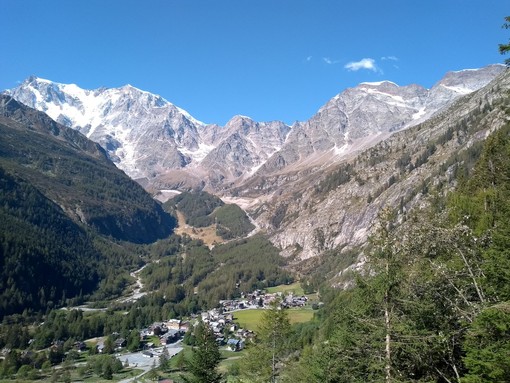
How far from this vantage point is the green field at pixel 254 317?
489 feet

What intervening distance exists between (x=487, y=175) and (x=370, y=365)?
42.4 meters

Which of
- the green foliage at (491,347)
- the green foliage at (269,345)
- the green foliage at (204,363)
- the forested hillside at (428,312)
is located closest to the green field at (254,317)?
the green foliage at (269,345)

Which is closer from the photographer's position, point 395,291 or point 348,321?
point 395,291

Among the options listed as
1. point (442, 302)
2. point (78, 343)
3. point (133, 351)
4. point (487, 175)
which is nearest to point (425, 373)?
point (442, 302)

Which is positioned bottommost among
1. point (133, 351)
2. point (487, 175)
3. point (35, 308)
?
point (133, 351)

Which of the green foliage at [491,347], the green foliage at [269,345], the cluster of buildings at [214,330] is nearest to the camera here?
the green foliage at [491,347]

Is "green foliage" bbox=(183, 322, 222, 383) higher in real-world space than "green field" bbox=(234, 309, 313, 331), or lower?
higher

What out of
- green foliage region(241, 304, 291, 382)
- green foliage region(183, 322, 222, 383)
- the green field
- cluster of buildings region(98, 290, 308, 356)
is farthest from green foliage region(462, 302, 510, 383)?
the green field

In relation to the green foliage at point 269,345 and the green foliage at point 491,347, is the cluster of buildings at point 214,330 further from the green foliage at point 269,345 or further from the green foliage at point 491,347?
the green foliage at point 491,347

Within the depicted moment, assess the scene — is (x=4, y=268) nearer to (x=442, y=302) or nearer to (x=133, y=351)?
(x=133, y=351)

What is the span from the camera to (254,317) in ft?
567

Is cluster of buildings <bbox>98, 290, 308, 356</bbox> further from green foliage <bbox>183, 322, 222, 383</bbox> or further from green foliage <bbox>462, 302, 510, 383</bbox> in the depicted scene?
green foliage <bbox>462, 302, 510, 383</bbox>

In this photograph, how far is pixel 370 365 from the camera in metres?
20.7

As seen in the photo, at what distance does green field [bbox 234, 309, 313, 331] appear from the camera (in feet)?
489
